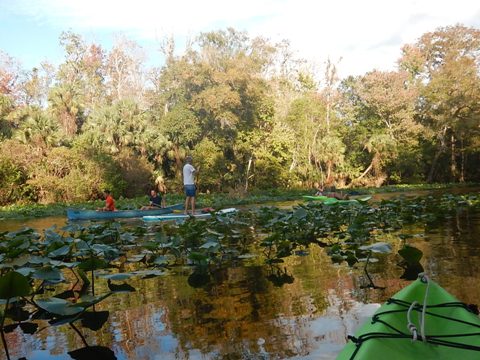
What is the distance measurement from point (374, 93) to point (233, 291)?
27.3m

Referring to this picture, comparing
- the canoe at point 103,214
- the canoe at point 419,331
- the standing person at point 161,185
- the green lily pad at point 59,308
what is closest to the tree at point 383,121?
the standing person at point 161,185

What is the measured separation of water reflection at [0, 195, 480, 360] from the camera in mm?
2340

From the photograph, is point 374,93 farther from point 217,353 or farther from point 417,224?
point 217,353

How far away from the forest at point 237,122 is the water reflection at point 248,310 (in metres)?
18.2

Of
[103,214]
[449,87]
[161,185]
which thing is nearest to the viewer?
[103,214]

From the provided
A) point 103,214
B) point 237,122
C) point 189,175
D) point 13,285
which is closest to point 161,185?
point 237,122

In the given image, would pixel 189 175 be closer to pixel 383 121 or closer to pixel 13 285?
pixel 13 285

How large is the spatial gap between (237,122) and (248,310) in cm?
2228

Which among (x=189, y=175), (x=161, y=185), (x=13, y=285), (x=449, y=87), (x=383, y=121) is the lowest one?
(x=161, y=185)

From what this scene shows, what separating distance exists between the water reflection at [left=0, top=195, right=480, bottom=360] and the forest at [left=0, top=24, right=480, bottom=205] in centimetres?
1824

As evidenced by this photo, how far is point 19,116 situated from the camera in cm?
2227

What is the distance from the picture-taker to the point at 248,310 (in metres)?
2.95

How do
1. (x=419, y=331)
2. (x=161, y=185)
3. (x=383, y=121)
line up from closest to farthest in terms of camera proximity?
1. (x=419, y=331)
2. (x=161, y=185)
3. (x=383, y=121)

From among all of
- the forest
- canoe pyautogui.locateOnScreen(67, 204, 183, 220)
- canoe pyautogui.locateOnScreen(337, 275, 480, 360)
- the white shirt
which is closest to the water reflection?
canoe pyautogui.locateOnScreen(337, 275, 480, 360)
